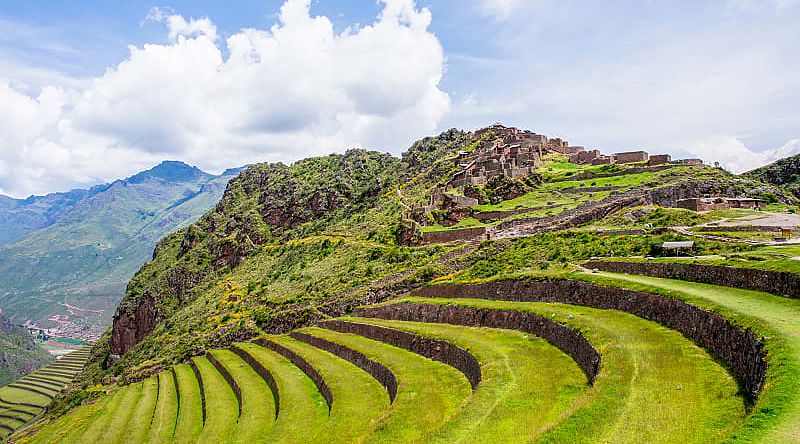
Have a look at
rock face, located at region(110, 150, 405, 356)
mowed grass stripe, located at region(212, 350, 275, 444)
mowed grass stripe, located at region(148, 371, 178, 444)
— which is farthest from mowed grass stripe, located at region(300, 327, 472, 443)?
rock face, located at region(110, 150, 405, 356)

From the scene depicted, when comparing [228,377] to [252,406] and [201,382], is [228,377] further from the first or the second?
[252,406]

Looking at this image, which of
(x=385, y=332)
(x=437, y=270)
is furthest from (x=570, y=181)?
(x=385, y=332)

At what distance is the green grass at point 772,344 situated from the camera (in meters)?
10.0

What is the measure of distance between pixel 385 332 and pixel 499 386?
1577 centimetres

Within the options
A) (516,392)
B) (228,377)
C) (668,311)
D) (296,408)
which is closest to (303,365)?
(296,408)

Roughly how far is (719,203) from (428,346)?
95.1 ft

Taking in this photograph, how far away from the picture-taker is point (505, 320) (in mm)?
27453

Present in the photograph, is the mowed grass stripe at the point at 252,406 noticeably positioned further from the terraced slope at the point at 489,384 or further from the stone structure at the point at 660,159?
the stone structure at the point at 660,159

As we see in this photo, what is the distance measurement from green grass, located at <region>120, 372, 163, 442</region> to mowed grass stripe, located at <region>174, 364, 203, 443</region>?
2.18 meters

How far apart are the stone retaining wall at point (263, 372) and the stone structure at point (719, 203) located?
33508mm

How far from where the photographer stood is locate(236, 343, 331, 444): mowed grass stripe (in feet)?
75.8

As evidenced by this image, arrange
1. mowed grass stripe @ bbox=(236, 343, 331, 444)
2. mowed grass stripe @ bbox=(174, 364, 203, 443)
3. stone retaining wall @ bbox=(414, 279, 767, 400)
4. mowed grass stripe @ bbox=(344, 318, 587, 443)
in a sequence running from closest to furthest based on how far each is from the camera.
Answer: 1. stone retaining wall @ bbox=(414, 279, 767, 400)
2. mowed grass stripe @ bbox=(344, 318, 587, 443)
3. mowed grass stripe @ bbox=(236, 343, 331, 444)
4. mowed grass stripe @ bbox=(174, 364, 203, 443)

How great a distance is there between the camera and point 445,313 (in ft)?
110

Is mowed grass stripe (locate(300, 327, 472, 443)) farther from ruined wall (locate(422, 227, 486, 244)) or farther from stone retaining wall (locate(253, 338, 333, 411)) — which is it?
ruined wall (locate(422, 227, 486, 244))
